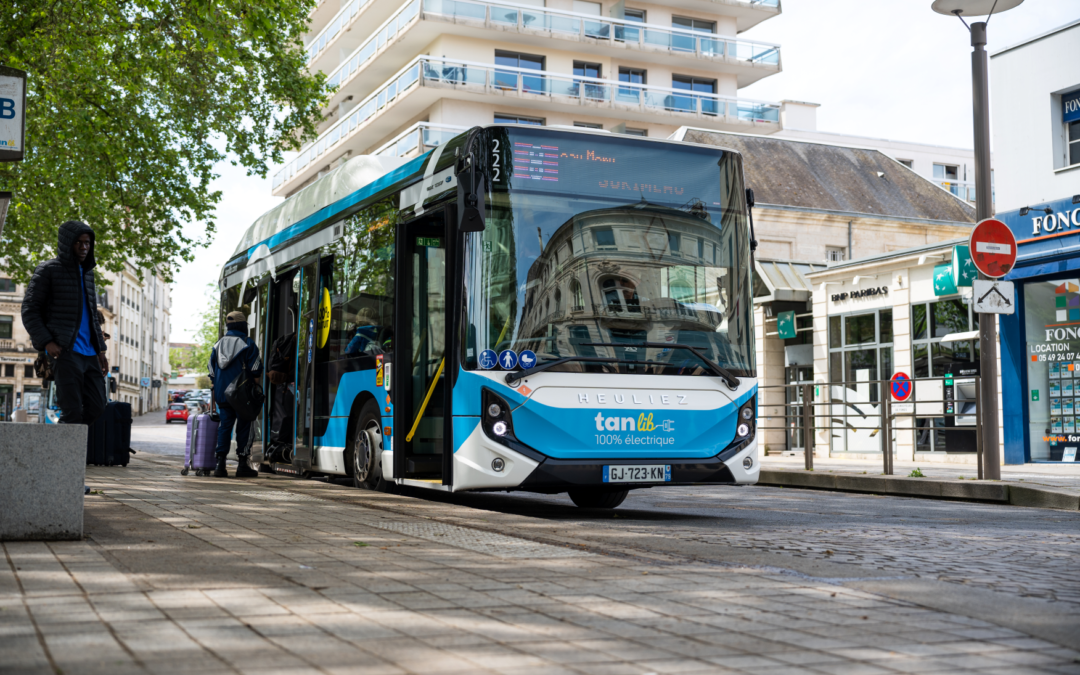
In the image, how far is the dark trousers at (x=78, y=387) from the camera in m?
8.82

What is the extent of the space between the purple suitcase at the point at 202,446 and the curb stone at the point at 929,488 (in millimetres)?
6828

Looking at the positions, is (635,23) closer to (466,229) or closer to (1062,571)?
(466,229)

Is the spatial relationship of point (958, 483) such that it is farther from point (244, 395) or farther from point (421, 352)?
point (244, 395)

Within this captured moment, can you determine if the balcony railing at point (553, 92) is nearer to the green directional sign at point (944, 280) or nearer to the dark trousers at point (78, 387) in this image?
the green directional sign at point (944, 280)

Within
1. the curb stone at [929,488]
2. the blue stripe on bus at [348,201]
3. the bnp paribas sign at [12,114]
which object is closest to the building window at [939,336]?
the curb stone at [929,488]

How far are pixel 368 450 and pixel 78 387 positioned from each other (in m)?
3.33

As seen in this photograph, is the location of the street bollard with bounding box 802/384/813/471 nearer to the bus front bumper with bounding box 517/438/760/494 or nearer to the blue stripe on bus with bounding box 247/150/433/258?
the bus front bumper with bounding box 517/438/760/494

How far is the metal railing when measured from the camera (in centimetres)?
1652

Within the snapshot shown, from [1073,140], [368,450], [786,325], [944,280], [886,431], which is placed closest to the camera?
[368,450]

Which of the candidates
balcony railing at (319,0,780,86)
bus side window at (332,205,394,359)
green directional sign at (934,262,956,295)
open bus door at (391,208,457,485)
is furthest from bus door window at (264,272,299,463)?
balcony railing at (319,0,780,86)

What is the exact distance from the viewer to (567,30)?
155ft

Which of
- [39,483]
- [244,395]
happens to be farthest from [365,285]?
[39,483]

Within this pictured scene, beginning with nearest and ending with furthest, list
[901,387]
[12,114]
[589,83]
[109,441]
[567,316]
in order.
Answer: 1. [12,114]
2. [567,316]
3. [109,441]
4. [901,387]
5. [589,83]

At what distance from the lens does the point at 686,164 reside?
1000cm
